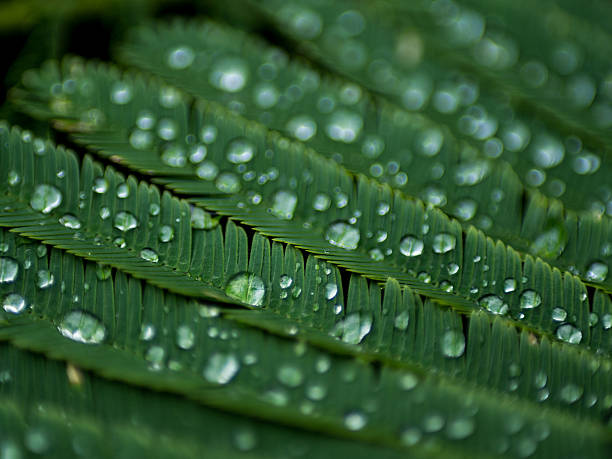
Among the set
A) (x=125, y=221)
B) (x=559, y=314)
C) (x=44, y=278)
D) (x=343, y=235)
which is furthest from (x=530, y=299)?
(x=44, y=278)

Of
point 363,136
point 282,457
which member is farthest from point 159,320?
point 363,136

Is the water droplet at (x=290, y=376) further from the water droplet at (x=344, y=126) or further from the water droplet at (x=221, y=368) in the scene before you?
the water droplet at (x=344, y=126)

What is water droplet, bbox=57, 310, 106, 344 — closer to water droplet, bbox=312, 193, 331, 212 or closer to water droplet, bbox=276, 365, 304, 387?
water droplet, bbox=276, 365, 304, 387

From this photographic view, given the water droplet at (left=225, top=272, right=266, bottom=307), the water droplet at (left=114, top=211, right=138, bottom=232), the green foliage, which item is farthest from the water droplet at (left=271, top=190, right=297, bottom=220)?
the water droplet at (left=114, top=211, right=138, bottom=232)

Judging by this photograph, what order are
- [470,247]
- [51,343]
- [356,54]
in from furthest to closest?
[356,54] < [470,247] < [51,343]

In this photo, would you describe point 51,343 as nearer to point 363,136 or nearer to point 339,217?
point 339,217
